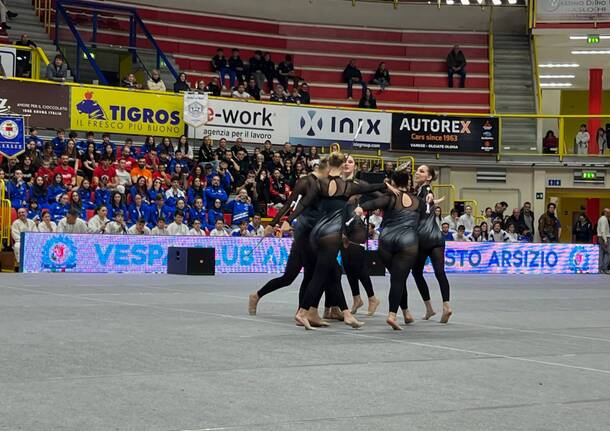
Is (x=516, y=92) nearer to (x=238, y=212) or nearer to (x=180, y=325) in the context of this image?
(x=238, y=212)

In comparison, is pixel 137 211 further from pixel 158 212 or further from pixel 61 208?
pixel 61 208

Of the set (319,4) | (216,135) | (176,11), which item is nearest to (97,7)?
(176,11)

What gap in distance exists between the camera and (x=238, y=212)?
98.4ft

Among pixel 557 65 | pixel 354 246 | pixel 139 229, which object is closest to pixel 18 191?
pixel 139 229

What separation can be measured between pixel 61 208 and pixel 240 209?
18.0ft

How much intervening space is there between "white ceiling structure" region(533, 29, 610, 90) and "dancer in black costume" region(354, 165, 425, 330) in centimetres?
3095

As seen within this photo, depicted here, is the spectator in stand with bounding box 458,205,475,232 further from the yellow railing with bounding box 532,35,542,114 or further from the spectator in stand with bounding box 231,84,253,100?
the yellow railing with bounding box 532,35,542,114

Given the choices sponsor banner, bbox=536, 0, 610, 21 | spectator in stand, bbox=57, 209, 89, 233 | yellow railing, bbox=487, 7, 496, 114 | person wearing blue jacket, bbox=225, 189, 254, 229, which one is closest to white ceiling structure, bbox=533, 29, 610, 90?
sponsor banner, bbox=536, 0, 610, 21

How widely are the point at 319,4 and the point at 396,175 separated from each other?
32.0 meters

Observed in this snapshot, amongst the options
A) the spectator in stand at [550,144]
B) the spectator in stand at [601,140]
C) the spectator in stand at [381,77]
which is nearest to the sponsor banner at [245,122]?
the spectator in stand at [381,77]

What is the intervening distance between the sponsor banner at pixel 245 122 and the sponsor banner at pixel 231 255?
24.0 feet

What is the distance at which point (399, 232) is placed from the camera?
1292 cm

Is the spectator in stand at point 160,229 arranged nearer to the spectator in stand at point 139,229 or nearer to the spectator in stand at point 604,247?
the spectator in stand at point 139,229

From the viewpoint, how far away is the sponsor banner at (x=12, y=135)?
26625mm
